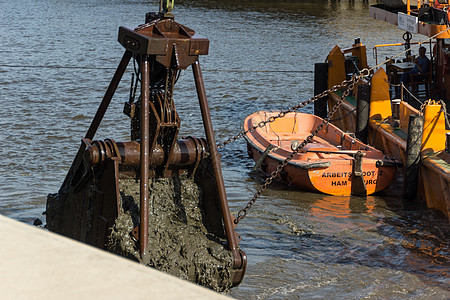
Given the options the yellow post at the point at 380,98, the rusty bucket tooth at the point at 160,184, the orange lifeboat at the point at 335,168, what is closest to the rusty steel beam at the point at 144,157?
the rusty bucket tooth at the point at 160,184

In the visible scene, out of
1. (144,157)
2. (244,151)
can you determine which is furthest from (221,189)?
(244,151)

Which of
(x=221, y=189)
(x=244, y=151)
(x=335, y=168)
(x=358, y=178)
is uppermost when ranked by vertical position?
(x=221, y=189)

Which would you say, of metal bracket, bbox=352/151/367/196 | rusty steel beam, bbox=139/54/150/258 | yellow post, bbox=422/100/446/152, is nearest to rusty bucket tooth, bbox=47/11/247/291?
rusty steel beam, bbox=139/54/150/258

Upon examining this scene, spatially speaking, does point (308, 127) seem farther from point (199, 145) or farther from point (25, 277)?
point (25, 277)

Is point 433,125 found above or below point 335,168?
above

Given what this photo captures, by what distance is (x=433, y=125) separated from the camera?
11.6 m

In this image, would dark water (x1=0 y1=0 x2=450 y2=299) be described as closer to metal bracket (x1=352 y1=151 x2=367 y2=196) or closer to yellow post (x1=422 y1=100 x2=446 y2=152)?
metal bracket (x1=352 y1=151 x2=367 y2=196)

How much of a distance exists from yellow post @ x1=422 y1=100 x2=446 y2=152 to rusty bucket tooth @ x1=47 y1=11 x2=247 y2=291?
602 centimetres

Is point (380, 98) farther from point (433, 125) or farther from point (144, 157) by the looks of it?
point (144, 157)

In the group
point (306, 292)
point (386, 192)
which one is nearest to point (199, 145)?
point (306, 292)

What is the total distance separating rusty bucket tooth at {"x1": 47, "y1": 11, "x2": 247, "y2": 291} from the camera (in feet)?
19.6

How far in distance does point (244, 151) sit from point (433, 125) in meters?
5.24

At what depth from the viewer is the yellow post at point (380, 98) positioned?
535 inches

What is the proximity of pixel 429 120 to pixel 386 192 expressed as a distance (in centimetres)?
178
